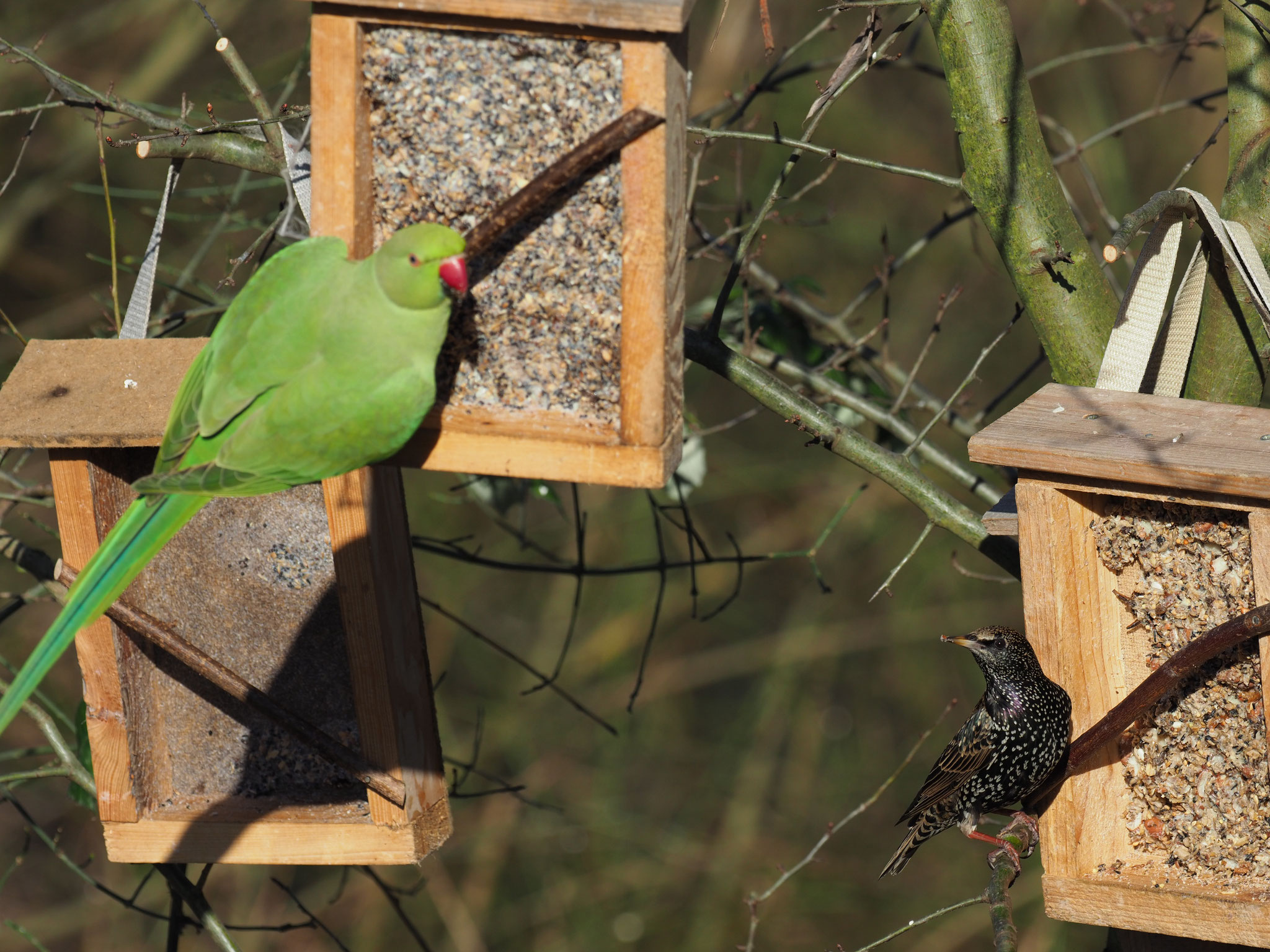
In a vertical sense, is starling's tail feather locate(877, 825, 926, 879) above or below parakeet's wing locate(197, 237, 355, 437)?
below

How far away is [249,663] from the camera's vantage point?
304 cm

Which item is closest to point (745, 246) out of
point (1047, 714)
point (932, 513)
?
point (932, 513)

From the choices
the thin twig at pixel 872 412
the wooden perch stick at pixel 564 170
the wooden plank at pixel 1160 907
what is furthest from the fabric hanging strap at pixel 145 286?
the wooden plank at pixel 1160 907

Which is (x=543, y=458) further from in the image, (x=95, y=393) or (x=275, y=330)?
(x=95, y=393)

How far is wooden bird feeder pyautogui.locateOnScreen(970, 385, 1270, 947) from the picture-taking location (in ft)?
7.50

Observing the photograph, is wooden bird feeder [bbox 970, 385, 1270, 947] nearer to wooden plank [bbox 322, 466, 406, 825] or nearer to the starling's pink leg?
the starling's pink leg

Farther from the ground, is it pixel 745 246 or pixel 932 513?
pixel 745 246

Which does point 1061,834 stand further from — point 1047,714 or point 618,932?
point 618,932

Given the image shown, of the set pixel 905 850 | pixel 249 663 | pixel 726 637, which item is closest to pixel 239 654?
pixel 249 663

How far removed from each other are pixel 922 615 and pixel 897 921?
1.76 metres

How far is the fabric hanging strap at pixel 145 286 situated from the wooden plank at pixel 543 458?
84cm

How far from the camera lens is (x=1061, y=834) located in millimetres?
2568

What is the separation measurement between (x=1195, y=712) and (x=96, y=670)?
2482mm

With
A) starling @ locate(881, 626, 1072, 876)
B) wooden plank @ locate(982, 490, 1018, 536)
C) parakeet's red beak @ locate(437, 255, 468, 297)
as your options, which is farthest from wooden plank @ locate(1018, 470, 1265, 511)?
parakeet's red beak @ locate(437, 255, 468, 297)
